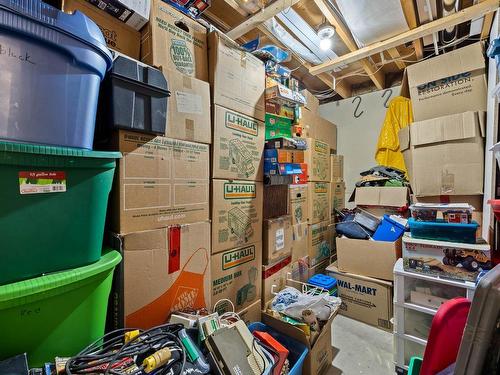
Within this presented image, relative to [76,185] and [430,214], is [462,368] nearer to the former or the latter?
[76,185]

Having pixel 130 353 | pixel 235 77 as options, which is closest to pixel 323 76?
pixel 235 77

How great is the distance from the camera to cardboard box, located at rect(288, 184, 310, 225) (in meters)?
2.23

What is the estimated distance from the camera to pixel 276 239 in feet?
6.18

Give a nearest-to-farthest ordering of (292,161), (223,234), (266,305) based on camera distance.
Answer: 1. (223,234)
2. (266,305)
3. (292,161)

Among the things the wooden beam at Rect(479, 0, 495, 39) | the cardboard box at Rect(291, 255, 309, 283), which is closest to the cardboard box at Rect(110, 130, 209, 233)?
the cardboard box at Rect(291, 255, 309, 283)

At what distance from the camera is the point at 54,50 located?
2.44 ft

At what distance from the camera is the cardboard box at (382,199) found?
2459 mm

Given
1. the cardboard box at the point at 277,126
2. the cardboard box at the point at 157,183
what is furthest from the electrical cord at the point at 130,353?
the cardboard box at the point at 277,126

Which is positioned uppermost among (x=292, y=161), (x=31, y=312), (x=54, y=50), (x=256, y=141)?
(x=54, y=50)

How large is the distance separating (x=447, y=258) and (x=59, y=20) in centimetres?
217

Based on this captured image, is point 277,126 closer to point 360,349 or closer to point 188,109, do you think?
point 188,109

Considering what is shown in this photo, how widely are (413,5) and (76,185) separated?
8.11 feet

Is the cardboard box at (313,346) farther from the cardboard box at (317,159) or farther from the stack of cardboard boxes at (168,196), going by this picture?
the cardboard box at (317,159)

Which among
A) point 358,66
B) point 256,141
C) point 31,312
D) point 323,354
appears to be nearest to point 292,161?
point 256,141
